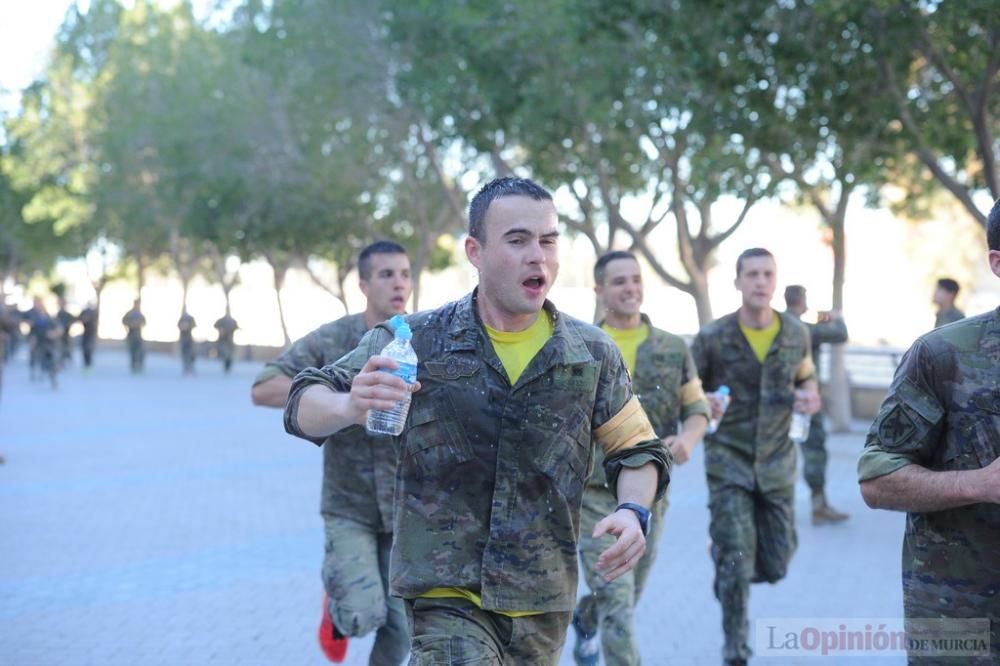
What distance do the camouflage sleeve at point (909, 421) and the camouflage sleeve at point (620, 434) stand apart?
55 centimetres

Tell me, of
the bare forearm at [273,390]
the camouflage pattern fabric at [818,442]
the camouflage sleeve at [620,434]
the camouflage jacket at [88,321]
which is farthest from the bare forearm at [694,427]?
the camouflage jacket at [88,321]

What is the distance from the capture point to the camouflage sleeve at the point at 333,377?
148 inches

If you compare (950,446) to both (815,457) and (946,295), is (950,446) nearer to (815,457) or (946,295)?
(815,457)

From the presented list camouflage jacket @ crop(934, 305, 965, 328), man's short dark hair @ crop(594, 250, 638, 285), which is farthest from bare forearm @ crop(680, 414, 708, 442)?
camouflage jacket @ crop(934, 305, 965, 328)

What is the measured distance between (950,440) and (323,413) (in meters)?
1.58

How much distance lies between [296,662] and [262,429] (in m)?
14.1

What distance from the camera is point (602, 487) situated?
649 cm

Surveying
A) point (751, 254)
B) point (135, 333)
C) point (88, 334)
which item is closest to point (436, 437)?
point (751, 254)

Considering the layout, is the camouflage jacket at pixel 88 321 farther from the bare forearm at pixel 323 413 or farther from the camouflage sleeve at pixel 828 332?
the bare forearm at pixel 323 413

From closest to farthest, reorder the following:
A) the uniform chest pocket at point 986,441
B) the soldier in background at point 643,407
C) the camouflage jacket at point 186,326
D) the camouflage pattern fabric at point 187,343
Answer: the uniform chest pocket at point 986,441 → the soldier in background at point 643,407 → the camouflage jacket at point 186,326 → the camouflage pattern fabric at point 187,343

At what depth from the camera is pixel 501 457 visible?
3.78m

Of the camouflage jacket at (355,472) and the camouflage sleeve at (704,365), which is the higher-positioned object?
the camouflage sleeve at (704,365)

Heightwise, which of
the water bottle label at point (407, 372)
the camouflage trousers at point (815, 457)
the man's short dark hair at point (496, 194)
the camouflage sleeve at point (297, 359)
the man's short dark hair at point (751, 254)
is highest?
the man's short dark hair at point (751, 254)

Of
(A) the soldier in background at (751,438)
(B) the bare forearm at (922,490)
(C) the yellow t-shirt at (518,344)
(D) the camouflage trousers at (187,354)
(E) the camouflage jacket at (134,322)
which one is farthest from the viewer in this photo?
(D) the camouflage trousers at (187,354)
